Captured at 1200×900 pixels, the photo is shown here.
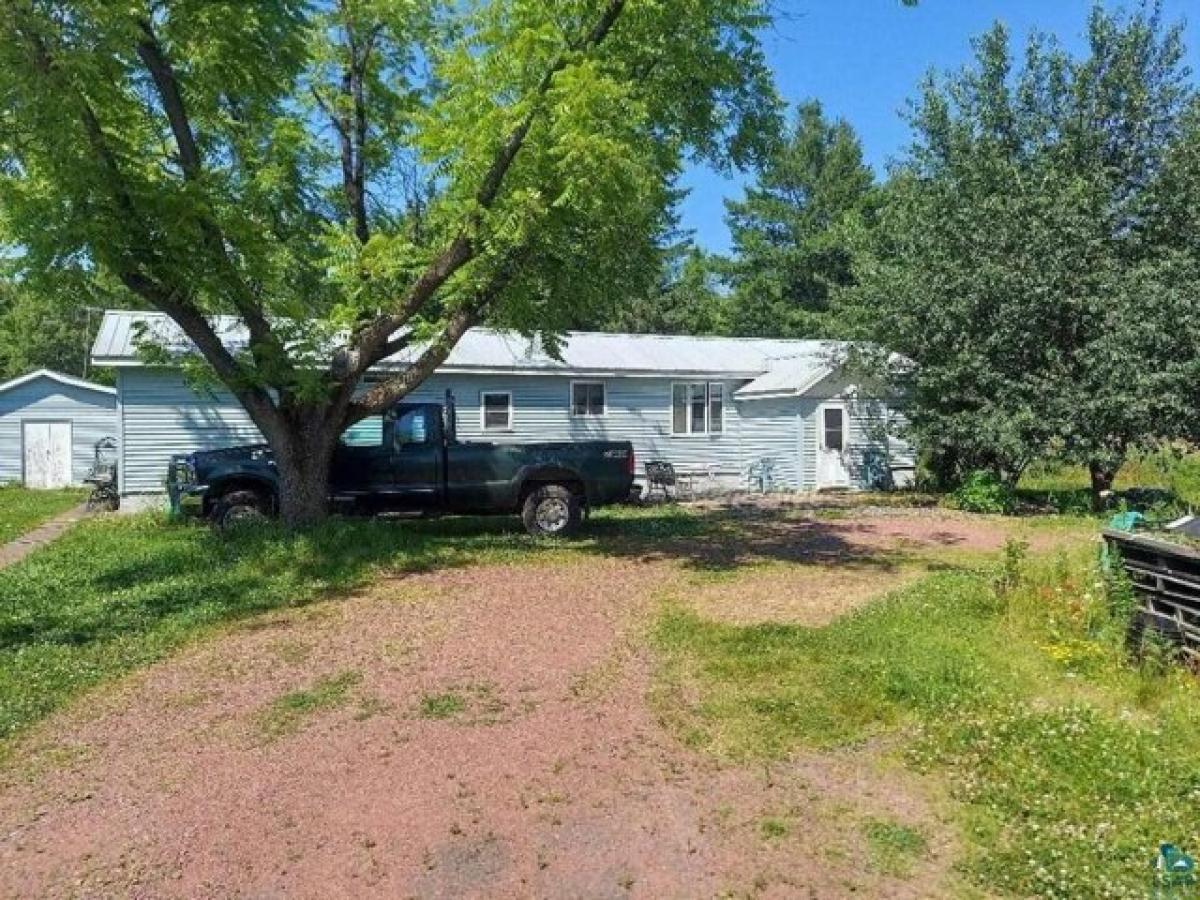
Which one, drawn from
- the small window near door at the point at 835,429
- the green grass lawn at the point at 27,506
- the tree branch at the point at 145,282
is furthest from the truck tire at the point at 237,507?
the small window near door at the point at 835,429

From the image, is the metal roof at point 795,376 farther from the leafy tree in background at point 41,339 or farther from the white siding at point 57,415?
the leafy tree in background at point 41,339

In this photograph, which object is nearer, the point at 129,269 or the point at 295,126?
the point at 129,269

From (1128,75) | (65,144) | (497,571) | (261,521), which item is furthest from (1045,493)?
(65,144)

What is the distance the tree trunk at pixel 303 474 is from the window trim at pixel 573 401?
9560 mm

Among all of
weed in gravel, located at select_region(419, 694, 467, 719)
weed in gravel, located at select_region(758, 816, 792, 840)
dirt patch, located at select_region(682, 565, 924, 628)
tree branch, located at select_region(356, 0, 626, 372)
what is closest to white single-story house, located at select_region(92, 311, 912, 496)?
tree branch, located at select_region(356, 0, 626, 372)

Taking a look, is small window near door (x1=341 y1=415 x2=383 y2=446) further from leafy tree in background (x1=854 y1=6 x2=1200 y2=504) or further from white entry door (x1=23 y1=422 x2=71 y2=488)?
white entry door (x1=23 y1=422 x2=71 y2=488)

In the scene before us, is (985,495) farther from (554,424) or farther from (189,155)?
(189,155)

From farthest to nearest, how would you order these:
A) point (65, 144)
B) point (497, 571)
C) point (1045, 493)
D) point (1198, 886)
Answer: point (1045, 493)
point (497, 571)
point (65, 144)
point (1198, 886)

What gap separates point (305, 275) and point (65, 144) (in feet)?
14.3

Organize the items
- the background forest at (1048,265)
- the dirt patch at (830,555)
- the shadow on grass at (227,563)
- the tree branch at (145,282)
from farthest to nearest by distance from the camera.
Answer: the background forest at (1048,265)
the tree branch at (145,282)
the dirt patch at (830,555)
the shadow on grass at (227,563)

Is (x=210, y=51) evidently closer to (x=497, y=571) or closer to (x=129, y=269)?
(x=129, y=269)

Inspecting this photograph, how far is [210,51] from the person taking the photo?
10.8 m

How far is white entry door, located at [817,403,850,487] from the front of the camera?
22.6 meters

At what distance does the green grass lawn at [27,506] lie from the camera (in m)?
16.3
